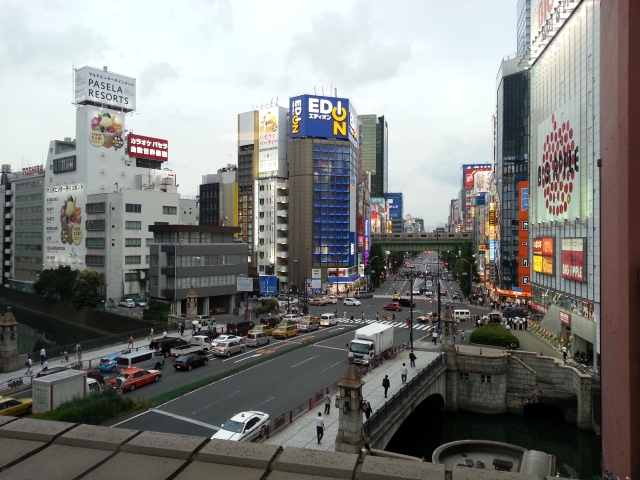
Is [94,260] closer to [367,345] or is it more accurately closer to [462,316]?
[462,316]

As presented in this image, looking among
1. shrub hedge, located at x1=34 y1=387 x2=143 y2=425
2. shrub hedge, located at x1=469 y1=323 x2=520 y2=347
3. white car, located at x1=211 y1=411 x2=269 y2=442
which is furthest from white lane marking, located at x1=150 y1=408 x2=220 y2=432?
shrub hedge, located at x1=469 y1=323 x2=520 y2=347

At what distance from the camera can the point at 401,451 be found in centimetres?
2903

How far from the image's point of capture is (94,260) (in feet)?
250

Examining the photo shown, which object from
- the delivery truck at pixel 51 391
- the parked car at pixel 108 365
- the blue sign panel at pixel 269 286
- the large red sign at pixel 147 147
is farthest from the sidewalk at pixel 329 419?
the large red sign at pixel 147 147

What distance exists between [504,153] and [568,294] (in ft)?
145

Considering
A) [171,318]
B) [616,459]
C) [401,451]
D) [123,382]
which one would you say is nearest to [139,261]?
[171,318]

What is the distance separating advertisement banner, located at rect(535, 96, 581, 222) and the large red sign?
2681 inches

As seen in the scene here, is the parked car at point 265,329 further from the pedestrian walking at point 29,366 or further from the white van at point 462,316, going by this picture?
the white van at point 462,316

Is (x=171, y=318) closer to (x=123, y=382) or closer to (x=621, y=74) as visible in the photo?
(x=123, y=382)

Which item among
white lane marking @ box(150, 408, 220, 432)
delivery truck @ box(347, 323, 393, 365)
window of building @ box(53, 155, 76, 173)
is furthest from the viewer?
window of building @ box(53, 155, 76, 173)

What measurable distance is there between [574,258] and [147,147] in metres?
76.4

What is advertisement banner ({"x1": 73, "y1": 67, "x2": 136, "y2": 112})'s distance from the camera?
8481 centimetres

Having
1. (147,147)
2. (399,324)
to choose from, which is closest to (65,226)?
(147,147)

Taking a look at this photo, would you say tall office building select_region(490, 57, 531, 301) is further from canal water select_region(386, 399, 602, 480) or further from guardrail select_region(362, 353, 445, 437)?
guardrail select_region(362, 353, 445, 437)
